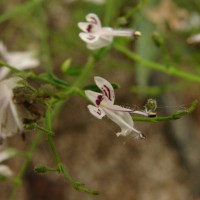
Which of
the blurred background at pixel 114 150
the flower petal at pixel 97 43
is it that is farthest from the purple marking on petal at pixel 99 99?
the blurred background at pixel 114 150

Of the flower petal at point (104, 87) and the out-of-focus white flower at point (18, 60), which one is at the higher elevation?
the flower petal at point (104, 87)

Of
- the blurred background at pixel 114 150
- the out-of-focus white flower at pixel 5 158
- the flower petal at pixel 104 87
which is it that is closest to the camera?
the flower petal at pixel 104 87

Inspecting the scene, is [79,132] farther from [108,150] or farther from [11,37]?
[11,37]

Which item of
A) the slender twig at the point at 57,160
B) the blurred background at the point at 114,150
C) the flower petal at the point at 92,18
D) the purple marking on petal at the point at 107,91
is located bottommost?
the blurred background at the point at 114,150

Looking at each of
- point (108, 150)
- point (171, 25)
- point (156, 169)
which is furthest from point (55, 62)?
point (171, 25)

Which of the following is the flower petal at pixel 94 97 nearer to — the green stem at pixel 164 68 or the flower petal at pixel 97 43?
the flower petal at pixel 97 43

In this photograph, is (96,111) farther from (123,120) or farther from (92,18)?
(92,18)

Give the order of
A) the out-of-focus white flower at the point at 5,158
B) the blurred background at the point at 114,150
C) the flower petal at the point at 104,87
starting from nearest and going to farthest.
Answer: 1. the flower petal at the point at 104,87
2. the out-of-focus white flower at the point at 5,158
3. the blurred background at the point at 114,150

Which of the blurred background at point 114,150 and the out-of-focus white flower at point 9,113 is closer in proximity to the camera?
the out-of-focus white flower at point 9,113

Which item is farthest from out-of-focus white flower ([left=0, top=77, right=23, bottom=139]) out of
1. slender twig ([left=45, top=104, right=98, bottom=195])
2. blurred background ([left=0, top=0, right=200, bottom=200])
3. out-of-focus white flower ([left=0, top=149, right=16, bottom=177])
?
blurred background ([left=0, top=0, right=200, bottom=200])
